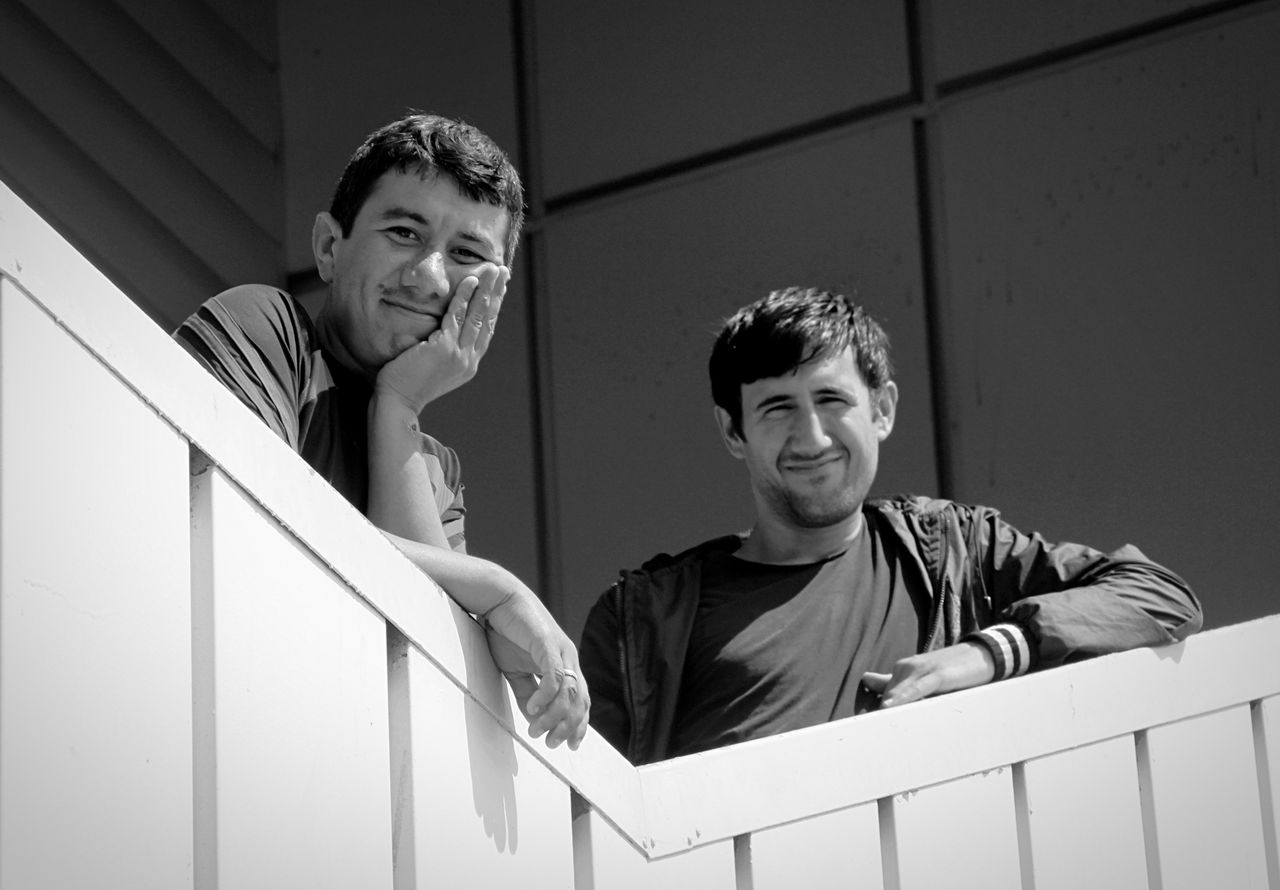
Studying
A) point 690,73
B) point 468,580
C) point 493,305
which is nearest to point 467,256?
point 493,305

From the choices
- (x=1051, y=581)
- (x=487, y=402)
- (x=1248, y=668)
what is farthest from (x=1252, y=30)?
(x=487, y=402)

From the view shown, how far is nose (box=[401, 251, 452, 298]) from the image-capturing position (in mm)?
1560

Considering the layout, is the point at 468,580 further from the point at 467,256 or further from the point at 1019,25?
the point at 1019,25

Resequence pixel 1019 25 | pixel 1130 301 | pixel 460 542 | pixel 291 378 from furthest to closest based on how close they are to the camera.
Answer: pixel 1019 25 → pixel 1130 301 → pixel 460 542 → pixel 291 378

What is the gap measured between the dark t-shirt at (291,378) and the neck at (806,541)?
0.70 m

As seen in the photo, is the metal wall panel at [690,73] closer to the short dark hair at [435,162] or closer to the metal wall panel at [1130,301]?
the metal wall panel at [1130,301]

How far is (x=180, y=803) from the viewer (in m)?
0.89

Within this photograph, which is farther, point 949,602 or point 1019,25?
point 1019,25

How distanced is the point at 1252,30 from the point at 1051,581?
1.03 m

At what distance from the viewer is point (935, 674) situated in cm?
172

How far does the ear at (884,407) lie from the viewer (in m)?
2.24

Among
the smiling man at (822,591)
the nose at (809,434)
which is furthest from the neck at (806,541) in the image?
the nose at (809,434)

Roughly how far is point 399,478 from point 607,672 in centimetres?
69

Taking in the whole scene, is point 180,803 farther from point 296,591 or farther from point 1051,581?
point 1051,581
